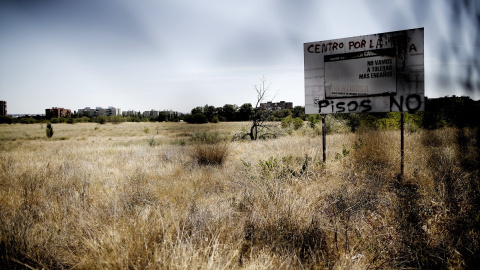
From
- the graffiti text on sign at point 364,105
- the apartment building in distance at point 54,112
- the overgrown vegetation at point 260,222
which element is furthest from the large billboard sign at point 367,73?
the apartment building in distance at point 54,112

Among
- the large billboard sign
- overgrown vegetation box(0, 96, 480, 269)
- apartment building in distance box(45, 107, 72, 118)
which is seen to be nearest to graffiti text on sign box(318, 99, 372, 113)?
the large billboard sign

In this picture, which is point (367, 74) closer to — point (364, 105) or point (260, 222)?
point (364, 105)

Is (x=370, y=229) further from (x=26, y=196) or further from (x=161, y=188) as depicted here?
(x=26, y=196)

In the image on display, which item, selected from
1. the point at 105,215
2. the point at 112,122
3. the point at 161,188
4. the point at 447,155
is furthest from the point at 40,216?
the point at 112,122

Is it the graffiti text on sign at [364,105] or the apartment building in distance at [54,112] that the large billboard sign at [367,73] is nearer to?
the graffiti text on sign at [364,105]

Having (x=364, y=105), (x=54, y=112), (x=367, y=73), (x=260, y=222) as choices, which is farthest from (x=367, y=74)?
(x=54, y=112)

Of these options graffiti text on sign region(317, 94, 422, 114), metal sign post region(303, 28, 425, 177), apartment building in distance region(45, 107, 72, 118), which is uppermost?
apartment building in distance region(45, 107, 72, 118)

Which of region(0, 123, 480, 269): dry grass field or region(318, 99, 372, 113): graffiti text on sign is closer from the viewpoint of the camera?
region(0, 123, 480, 269): dry grass field

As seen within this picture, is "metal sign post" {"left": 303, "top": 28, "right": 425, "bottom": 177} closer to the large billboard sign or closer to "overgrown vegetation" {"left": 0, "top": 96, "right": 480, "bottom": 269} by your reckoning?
the large billboard sign

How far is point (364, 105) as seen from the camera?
516cm

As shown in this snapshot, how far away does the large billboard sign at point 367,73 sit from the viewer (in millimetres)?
4742

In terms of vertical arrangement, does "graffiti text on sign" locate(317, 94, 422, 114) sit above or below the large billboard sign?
below

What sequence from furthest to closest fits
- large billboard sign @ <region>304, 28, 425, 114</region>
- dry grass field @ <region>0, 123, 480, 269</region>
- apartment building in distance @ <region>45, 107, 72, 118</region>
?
apartment building in distance @ <region>45, 107, 72, 118</region>, large billboard sign @ <region>304, 28, 425, 114</region>, dry grass field @ <region>0, 123, 480, 269</region>

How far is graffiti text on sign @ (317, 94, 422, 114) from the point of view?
4742 mm
